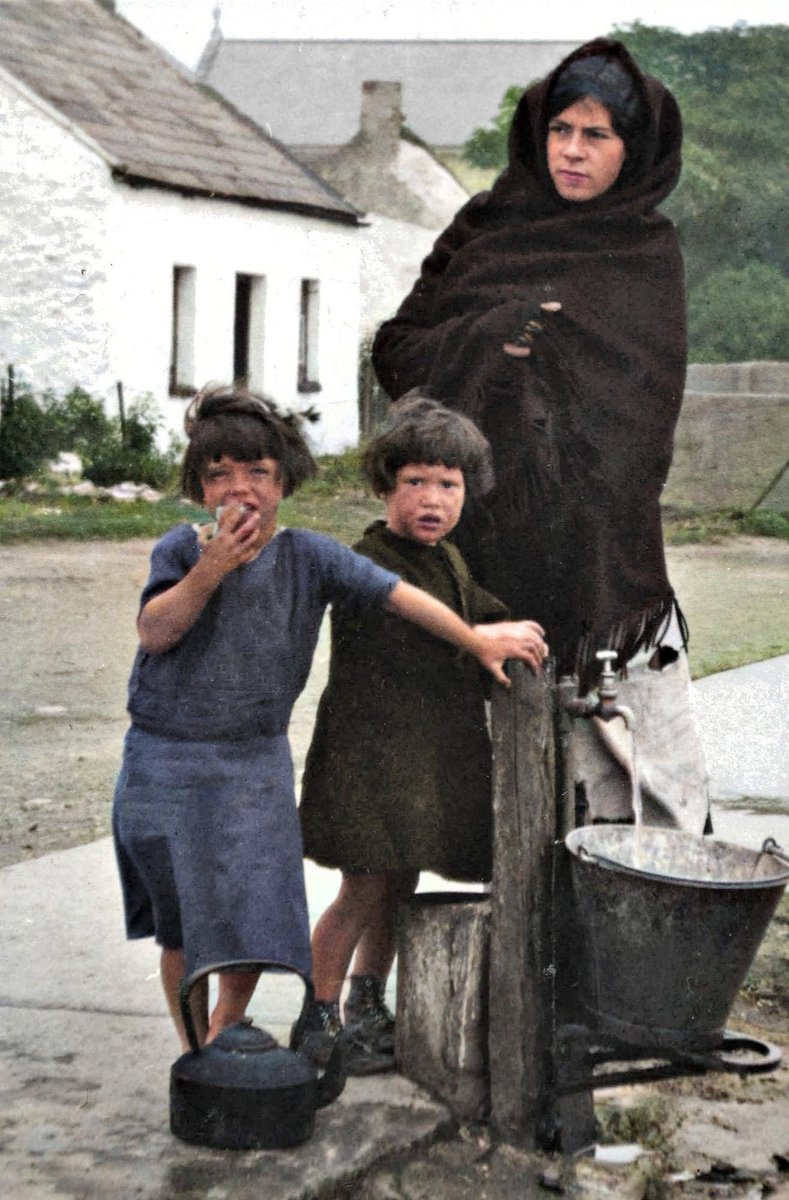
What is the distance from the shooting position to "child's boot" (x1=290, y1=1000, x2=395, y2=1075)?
3.36 m

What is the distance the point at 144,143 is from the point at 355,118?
20.3 meters

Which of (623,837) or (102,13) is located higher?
(102,13)

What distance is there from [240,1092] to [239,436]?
111cm

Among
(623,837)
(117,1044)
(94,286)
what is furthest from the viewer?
(94,286)

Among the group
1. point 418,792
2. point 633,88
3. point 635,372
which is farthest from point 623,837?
point 633,88

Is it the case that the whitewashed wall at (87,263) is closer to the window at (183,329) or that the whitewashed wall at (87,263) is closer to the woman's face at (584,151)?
the window at (183,329)

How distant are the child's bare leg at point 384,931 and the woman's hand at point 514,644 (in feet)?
1.71

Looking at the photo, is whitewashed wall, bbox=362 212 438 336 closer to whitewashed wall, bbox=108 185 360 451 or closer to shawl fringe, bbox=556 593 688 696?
whitewashed wall, bbox=108 185 360 451

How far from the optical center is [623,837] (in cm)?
342

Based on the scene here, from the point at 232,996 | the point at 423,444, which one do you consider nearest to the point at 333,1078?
the point at 232,996

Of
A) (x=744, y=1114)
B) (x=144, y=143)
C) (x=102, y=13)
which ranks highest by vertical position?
(x=102, y=13)

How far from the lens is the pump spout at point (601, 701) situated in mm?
3354

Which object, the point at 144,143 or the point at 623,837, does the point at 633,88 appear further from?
the point at 144,143

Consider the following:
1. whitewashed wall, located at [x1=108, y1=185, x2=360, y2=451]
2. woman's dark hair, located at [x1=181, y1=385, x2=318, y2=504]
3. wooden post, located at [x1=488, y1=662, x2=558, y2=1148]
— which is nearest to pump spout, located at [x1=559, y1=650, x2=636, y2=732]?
wooden post, located at [x1=488, y1=662, x2=558, y2=1148]
